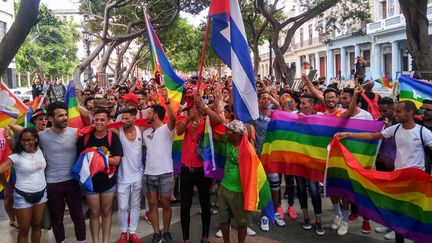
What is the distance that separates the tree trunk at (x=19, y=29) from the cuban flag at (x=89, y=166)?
2852mm

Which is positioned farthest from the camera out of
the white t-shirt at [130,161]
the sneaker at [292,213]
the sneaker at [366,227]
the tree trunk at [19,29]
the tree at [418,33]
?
the tree at [418,33]

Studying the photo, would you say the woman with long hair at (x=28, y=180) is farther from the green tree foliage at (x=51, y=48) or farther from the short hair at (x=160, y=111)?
the green tree foliage at (x=51, y=48)

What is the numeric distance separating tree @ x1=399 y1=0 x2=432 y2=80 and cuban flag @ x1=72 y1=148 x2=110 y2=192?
27.1ft

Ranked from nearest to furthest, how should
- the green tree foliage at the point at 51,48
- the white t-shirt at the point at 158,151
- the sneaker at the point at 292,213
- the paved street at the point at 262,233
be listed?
the white t-shirt at the point at 158,151 < the paved street at the point at 262,233 < the sneaker at the point at 292,213 < the green tree foliage at the point at 51,48

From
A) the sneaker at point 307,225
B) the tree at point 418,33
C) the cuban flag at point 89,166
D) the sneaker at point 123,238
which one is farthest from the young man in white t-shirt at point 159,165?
the tree at point 418,33

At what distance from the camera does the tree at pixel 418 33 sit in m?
10.2

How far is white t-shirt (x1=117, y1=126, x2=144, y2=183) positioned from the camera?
510 centimetres

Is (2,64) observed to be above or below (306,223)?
above

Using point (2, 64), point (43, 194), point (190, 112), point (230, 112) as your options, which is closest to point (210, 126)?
point (190, 112)

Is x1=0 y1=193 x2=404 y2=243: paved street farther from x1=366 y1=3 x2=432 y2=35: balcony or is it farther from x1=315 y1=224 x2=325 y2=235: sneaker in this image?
x1=366 y1=3 x2=432 y2=35: balcony

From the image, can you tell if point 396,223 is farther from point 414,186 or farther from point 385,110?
point 385,110

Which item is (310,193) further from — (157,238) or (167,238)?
(157,238)

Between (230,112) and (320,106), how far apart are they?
2.01 meters

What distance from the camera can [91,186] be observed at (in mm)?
4648
